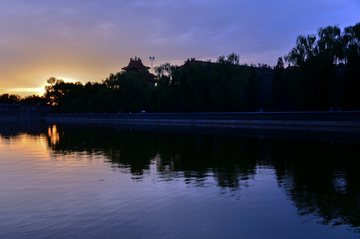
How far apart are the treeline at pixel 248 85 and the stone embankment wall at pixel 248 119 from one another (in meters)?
3.07

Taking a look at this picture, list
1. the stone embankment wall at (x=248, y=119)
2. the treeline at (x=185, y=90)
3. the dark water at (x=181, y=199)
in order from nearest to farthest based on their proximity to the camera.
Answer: the dark water at (x=181, y=199), the stone embankment wall at (x=248, y=119), the treeline at (x=185, y=90)

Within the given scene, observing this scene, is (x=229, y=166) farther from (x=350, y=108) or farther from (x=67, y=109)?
(x=67, y=109)

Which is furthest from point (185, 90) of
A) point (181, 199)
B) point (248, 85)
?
point (181, 199)

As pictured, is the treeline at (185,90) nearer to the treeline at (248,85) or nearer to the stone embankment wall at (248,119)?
the treeline at (248,85)

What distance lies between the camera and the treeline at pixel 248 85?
32.6 meters

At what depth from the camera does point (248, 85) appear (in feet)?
148

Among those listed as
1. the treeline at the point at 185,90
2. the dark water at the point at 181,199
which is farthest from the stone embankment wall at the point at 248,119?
the dark water at the point at 181,199

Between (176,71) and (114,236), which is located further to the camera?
(176,71)

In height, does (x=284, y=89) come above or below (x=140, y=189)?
above

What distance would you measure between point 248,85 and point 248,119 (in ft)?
32.9

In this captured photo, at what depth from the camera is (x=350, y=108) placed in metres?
32.2

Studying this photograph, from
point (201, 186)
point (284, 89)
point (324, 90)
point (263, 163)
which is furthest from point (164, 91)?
point (201, 186)

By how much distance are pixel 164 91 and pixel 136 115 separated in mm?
6960

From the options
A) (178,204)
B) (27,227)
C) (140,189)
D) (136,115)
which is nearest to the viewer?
(27,227)
